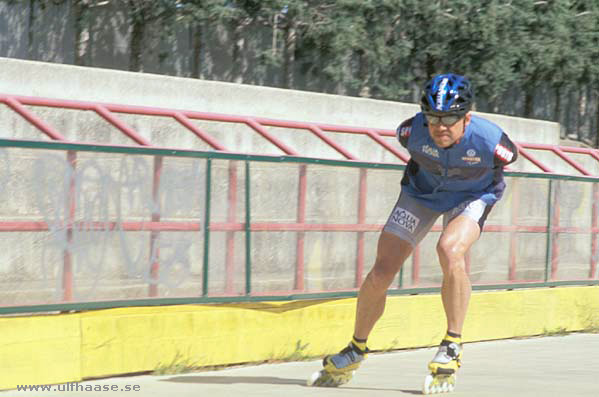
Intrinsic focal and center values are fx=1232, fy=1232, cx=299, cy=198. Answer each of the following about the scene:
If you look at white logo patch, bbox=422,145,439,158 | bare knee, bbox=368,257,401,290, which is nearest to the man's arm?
white logo patch, bbox=422,145,439,158

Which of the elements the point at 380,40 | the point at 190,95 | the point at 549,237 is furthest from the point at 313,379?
the point at 380,40

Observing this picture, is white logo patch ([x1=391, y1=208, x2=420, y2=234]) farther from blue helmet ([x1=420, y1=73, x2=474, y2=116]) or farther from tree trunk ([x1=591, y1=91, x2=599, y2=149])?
tree trunk ([x1=591, y1=91, x2=599, y2=149])

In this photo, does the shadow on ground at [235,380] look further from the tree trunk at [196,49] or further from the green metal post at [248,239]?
the tree trunk at [196,49]

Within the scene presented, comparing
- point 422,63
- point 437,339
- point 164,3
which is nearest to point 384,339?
point 437,339

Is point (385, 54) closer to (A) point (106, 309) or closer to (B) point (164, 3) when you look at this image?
(B) point (164, 3)

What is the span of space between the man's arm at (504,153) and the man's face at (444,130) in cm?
24

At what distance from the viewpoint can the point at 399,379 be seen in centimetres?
787

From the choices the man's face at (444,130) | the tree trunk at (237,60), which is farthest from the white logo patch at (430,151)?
the tree trunk at (237,60)

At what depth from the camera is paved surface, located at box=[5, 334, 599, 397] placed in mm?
7109

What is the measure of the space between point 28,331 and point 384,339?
11.3 feet

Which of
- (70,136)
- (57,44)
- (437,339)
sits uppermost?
(57,44)

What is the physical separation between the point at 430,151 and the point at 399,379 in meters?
1.61

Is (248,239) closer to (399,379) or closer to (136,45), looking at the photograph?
(399,379)

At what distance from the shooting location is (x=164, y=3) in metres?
24.4
